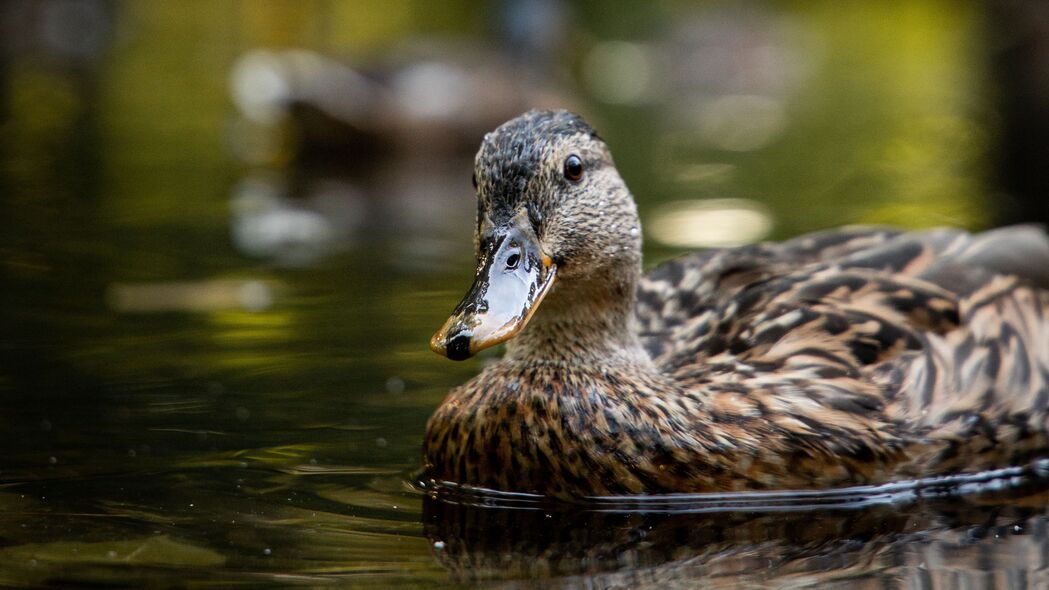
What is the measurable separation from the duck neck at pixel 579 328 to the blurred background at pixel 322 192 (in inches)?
28.6

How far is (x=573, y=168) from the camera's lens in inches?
243

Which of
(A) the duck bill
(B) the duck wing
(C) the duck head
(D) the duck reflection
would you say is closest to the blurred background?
(D) the duck reflection

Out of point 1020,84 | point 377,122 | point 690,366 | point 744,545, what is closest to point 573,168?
point 690,366

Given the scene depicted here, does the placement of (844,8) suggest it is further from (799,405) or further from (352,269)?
(799,405)

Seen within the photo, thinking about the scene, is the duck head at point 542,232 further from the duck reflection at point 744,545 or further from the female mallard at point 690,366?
the duck reflection at point 744,545

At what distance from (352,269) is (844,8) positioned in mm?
26612

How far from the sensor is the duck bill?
5516mm

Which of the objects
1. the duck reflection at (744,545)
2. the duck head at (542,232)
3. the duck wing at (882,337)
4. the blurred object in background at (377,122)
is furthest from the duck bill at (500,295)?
the blurred object in background at (377,122)

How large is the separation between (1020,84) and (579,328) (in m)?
14.1

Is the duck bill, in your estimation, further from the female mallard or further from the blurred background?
the blurred background

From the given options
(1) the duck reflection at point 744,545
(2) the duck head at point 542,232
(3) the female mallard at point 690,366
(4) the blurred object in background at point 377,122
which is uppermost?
(4) the blurred object in background at point 377,122

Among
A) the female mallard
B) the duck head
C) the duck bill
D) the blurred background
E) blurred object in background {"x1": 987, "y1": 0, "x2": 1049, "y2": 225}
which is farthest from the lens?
blurred object in background {"x1": 987, "y1": 0, "x2": 1049, "y2": 225}

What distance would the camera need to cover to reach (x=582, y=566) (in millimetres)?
5312

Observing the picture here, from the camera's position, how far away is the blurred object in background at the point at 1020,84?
48.8 ft
